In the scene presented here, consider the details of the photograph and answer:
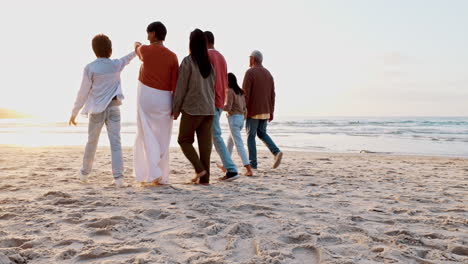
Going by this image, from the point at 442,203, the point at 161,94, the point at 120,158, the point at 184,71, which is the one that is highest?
the point at 184,71

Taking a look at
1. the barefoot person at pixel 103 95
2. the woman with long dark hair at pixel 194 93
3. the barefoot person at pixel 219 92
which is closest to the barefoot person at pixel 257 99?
the barefoot person at pixel 219 92

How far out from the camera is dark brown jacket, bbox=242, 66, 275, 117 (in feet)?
19.5

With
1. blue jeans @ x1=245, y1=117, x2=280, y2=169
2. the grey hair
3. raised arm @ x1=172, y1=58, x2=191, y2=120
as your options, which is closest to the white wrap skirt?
raised arm @ x1=172, y1=58, x2=191, y2=120

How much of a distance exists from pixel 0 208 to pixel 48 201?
0.37 metres

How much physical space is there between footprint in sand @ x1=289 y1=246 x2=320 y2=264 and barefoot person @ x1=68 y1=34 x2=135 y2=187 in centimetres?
258

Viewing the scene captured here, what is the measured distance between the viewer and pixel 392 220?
2.90 meters

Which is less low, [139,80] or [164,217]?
[139,80]

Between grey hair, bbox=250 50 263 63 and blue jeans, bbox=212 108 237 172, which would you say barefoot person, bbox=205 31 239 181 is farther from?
Result: grey hair, bbox=250 50 263 63

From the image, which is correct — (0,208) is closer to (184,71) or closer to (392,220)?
(184,71)

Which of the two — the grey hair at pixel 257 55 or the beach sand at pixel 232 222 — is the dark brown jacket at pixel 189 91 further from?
the grey hair at pixel 257 55

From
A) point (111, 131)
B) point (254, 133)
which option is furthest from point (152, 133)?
point (254, 133)

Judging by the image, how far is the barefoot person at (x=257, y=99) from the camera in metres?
5.95

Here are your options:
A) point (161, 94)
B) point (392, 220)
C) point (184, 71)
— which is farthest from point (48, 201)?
point (392, 220)

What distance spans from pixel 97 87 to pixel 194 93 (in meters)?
1.09
